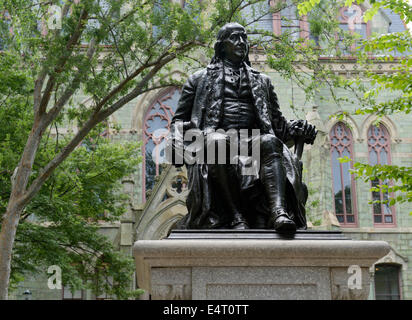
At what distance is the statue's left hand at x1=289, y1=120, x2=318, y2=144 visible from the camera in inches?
234

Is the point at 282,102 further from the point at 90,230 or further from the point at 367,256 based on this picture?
the point at 367,256

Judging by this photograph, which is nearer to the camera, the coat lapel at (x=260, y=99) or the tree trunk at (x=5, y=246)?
the coat lapel at (x=260, y=99)

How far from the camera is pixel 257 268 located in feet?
15.3

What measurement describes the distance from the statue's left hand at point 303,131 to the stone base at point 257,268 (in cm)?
157

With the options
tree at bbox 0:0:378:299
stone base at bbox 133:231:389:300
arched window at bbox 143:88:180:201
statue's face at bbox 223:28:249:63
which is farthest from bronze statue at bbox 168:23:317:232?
arched window at bbox 143:88:180:201

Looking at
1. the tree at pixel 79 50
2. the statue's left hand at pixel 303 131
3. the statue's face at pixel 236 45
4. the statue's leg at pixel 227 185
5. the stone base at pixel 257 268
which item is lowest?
the stone base at pixel 257 268

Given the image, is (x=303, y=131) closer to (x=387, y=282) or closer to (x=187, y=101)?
(x=187, y=101)

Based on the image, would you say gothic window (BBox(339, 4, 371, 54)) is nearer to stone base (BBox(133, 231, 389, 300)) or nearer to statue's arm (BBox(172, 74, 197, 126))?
statue's arm (BBox(172, 74, 197, 126))

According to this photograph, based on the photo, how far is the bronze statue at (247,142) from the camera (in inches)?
208

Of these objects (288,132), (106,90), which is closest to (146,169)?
(106,90)

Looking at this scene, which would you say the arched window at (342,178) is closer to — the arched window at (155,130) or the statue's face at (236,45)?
the arched window at (155,130)

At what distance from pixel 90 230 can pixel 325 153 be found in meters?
10.6

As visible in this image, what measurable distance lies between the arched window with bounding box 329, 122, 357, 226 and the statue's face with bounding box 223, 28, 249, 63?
19.1 m

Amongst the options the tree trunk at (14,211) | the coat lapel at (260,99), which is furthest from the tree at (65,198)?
the coat lapel at (260,99)
